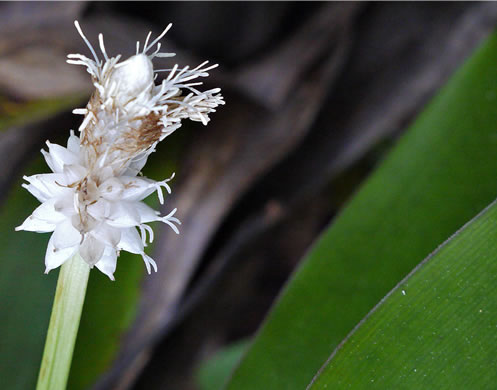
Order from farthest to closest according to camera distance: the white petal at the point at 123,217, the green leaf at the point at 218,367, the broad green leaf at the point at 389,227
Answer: the green leaf at the point at 218,367, the broad green leaf at the point at 389,227, the white petal at the point at 123,217

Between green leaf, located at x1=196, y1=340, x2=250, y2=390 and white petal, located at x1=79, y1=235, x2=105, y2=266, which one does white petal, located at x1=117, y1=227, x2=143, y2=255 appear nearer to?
white petal, located at x1=79, y1=235, x2=105, y2=266

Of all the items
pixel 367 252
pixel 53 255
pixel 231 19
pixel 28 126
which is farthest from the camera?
pixel 231 19

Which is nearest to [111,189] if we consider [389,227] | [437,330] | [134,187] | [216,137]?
[134,187]

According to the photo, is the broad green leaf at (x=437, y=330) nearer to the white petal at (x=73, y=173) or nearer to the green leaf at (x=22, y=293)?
the white petal at (x=73, y=173)

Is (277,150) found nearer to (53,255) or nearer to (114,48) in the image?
(114,48)

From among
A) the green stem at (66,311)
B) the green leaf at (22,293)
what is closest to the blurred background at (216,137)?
the green leaf at (22,293)

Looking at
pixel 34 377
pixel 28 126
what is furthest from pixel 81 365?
pixel 28 126

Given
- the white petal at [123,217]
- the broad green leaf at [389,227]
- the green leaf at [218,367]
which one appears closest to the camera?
the white petal at [123,217]
